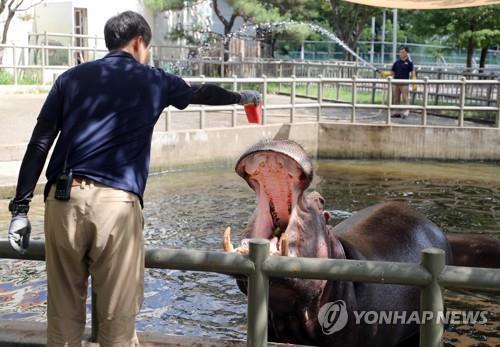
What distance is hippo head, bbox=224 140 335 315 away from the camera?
135 inches

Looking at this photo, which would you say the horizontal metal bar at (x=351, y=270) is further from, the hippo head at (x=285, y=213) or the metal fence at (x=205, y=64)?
the metal fence at (x=205, y=64)

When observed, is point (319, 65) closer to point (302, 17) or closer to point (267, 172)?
point (302, 17)

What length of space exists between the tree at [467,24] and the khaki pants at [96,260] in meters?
21.0

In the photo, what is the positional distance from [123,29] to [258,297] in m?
1.37

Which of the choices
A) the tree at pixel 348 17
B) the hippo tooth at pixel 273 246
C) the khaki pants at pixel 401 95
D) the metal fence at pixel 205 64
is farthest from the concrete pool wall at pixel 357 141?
the tree at pixel 348 17

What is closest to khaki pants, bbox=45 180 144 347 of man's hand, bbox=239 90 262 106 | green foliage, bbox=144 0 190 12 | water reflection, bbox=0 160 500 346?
man's hand, bbox=239 90 262 106

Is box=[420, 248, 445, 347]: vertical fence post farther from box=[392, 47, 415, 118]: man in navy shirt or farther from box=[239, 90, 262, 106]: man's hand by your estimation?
box=[392, 47, 415, 118]: man in navy shirt

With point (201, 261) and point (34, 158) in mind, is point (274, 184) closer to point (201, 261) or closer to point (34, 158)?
point (201, 261)

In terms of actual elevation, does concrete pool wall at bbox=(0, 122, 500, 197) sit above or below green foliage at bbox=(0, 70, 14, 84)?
below

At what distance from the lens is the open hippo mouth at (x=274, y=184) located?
11.2 ft

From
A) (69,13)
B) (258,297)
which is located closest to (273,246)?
(258,297)

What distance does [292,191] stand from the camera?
3.55 m

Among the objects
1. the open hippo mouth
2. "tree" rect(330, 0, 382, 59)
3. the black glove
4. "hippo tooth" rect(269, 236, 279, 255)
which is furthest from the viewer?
"tree" rect(330, 0, 382, 59)

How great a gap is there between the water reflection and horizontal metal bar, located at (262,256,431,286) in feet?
8.06
